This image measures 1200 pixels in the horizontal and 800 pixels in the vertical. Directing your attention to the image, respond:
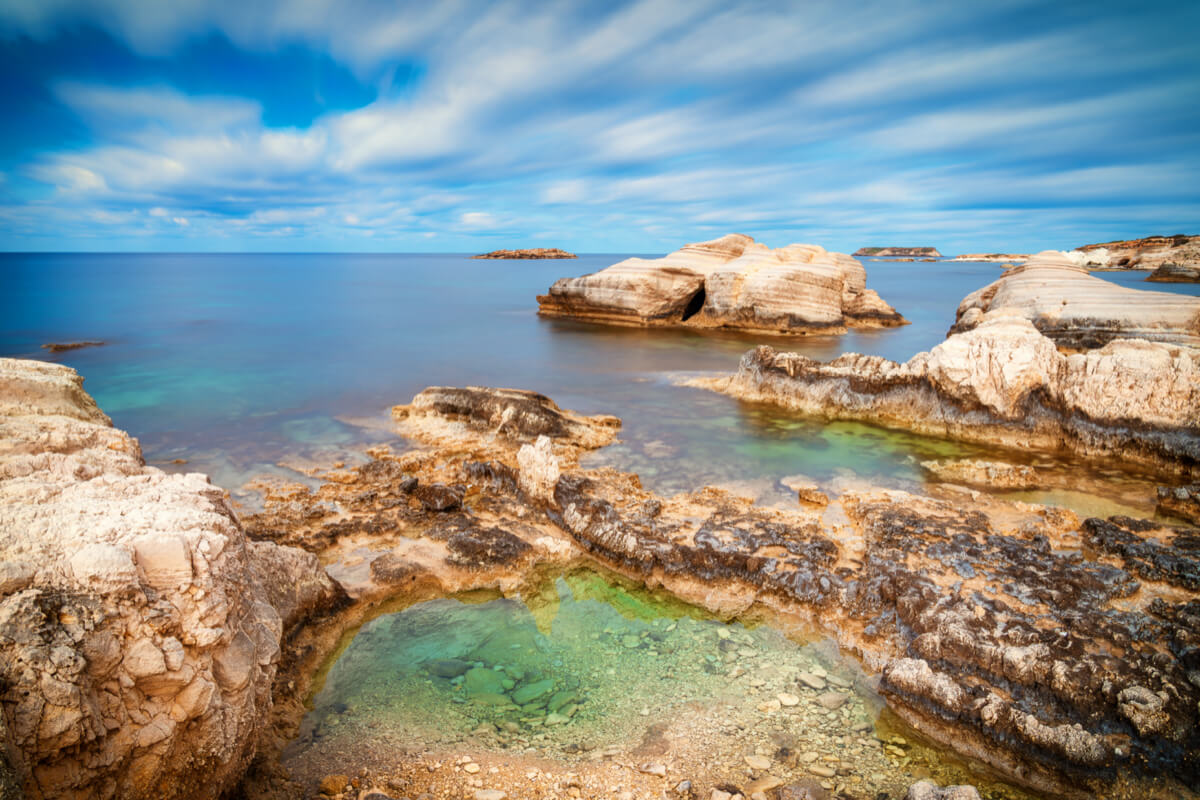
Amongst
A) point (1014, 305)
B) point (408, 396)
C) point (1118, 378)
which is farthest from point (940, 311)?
point (408, 396)

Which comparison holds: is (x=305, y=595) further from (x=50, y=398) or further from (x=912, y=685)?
(x=912, y=685)

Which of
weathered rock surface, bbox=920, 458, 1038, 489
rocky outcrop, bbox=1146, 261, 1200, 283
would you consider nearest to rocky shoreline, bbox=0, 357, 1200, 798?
weathered rock surface, bbox=920, 458, 1038, 489

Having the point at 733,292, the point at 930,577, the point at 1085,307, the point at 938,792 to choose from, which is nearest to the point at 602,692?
the point at 938,792

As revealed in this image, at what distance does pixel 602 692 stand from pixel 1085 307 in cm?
1998

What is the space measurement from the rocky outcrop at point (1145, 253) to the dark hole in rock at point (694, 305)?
56.6 meters

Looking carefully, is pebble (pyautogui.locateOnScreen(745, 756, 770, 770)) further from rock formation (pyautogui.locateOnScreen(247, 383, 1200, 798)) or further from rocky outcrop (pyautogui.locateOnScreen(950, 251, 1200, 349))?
rocky outcrop (pyautogui.locateOnScreen(950, 251, 1200, 349))

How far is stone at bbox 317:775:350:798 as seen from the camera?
385 cm

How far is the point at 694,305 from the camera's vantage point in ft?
104

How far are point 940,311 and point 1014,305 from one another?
19.7m

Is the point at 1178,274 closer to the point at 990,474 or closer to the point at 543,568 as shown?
the point at 990,474

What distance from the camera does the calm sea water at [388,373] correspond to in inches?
444

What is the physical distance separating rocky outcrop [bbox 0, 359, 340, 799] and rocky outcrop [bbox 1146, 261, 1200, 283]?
246 feet

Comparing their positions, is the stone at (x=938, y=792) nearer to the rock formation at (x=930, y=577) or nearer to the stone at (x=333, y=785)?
the rock formation at (x=930, y=577)

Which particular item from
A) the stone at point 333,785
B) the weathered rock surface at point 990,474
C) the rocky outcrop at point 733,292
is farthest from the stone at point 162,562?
the rocky outcrop at point 733,292
